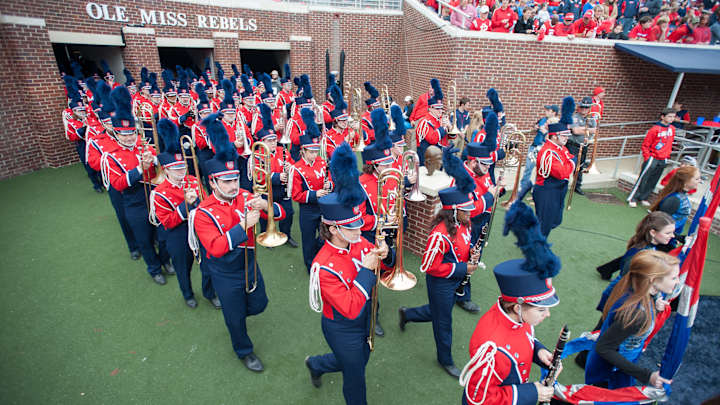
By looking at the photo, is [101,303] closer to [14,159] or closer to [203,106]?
[203,106]

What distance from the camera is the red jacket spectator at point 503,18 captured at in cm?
1193

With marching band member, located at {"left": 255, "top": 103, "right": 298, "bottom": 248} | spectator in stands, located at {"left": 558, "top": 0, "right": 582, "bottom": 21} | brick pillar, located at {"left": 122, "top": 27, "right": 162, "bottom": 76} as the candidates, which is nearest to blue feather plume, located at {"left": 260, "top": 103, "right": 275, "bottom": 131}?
marching band member, located at {"left": 255, "top": 103, "right": 298, "bottom": 248}

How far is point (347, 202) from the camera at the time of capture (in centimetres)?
282

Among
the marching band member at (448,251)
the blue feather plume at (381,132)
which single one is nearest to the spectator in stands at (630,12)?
the blue feather plume at (381,132)

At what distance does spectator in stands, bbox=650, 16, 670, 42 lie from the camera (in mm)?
11688

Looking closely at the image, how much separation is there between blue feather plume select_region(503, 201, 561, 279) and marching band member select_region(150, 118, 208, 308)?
145 inches

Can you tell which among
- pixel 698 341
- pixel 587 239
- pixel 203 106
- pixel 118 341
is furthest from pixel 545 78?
pixel 118 341

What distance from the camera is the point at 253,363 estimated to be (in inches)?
165

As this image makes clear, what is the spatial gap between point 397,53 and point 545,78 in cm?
867

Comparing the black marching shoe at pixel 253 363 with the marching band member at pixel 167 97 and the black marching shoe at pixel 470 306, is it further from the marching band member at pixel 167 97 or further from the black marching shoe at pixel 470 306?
the marching band member at pixel 167 97

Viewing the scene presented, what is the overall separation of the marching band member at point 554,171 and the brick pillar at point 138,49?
13.8m

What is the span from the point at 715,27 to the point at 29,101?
20.9m

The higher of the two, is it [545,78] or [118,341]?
[545,78]

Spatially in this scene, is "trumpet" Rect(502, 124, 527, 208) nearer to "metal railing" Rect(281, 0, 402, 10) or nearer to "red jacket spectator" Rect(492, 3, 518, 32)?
"red jacket spectator" Rect(492, 3, 518, 32)
